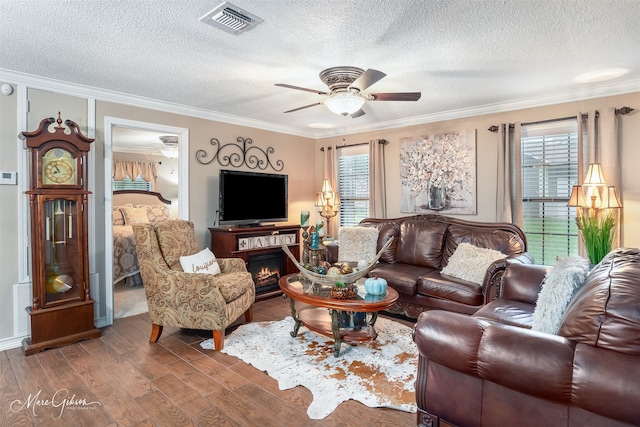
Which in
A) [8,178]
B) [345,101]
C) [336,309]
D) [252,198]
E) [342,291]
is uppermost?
[345,101]

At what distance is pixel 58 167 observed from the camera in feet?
10.8

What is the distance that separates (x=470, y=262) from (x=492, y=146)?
157 centimetres

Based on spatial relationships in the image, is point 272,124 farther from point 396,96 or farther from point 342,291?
point 342,291

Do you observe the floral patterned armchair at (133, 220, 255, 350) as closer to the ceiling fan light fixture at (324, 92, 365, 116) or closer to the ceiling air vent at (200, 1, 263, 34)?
the ceiling fan light fixture at (324, 92, 365, 116)

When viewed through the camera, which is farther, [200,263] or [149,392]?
[200,263]

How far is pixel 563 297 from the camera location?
1.86m

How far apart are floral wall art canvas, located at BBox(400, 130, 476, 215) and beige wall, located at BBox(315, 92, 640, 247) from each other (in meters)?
0.08

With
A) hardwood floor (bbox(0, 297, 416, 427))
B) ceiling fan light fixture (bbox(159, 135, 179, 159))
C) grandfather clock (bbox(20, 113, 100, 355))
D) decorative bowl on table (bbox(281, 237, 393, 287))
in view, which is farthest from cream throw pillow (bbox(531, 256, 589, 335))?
ceiling fan light fixture (bbox(159, 135, 179, 159))

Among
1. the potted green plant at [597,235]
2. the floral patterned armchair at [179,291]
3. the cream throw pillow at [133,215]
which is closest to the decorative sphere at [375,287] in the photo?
the floral patterned armchair at [179,291]

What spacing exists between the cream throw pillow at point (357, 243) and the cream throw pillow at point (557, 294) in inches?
100

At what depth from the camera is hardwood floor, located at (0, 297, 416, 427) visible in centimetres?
213

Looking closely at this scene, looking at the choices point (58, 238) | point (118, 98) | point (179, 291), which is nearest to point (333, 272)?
point (179, 291)

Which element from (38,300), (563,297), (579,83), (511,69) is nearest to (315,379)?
(563,297)

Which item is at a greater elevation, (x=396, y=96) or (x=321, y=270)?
(x=396, y=96)
